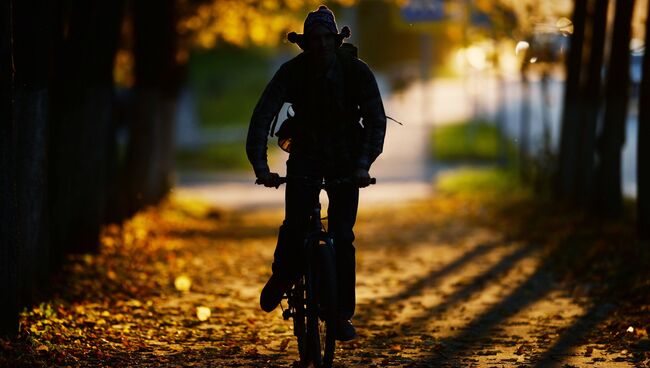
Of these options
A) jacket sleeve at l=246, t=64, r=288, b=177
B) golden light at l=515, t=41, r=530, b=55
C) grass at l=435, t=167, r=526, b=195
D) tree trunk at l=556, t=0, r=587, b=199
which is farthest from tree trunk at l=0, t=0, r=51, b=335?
grass at l=435, t=167, r=526, b=195

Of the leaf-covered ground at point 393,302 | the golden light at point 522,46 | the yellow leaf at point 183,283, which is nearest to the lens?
the leaf-covered ground at point 393,302

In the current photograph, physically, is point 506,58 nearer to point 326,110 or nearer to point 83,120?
point 83,120

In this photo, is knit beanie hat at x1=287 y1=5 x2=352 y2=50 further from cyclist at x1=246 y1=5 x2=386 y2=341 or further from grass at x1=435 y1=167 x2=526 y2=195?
grass at x1=435 y1=167 x2=526 y2=195

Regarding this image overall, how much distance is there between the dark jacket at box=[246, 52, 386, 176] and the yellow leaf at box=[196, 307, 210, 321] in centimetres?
325

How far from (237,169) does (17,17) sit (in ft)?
108

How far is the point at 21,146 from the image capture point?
31.3 ft

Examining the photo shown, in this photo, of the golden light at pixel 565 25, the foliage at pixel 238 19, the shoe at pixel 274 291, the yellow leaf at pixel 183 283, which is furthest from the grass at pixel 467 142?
the shoe at pixel 274 291

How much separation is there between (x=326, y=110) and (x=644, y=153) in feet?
20.0

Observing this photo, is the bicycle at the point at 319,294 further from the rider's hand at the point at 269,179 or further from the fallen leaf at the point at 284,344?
the fallen leaf at the point at 284,344

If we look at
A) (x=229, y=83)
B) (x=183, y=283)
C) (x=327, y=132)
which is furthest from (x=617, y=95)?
(x=229, y=83)

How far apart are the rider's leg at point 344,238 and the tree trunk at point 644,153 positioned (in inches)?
234

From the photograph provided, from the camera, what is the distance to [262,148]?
7.82m

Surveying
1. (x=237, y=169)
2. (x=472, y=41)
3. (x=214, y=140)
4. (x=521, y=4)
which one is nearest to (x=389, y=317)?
(x=521, y=4)

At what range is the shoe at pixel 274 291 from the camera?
27.0 feet
